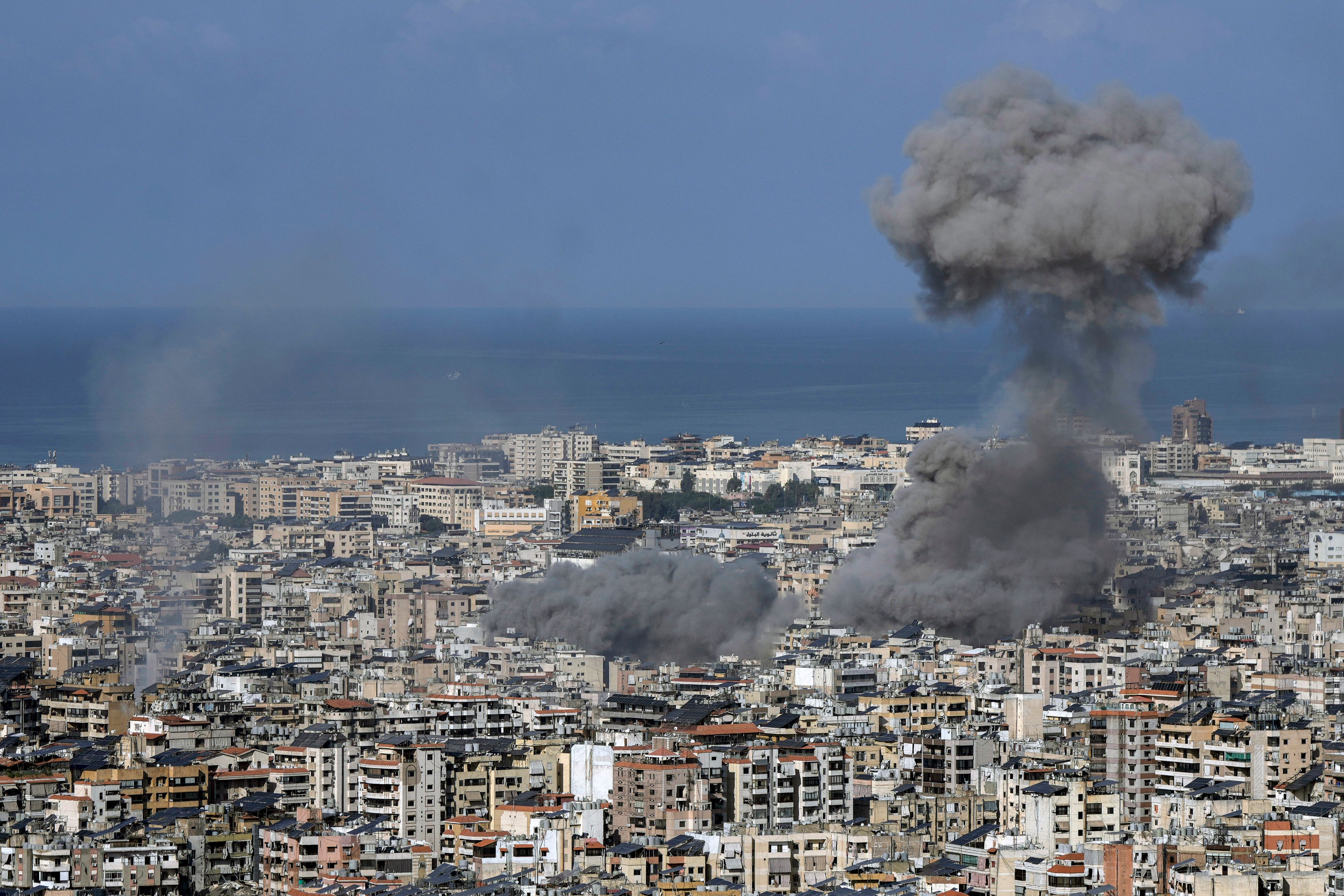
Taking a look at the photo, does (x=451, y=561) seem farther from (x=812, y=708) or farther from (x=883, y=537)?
(x=812, y=708)

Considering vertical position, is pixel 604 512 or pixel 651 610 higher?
pixel 604 512

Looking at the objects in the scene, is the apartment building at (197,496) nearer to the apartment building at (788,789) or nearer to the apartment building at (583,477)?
the apartment building at (583,477)

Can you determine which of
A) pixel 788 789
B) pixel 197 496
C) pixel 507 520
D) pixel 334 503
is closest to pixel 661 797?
pixel 788 789

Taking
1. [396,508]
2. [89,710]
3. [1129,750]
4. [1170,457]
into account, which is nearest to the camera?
[1129,750]

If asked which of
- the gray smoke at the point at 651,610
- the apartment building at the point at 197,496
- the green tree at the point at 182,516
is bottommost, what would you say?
the gray smoke at the point at 651,610

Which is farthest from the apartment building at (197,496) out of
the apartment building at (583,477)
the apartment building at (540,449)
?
the apartment building at (540,449)

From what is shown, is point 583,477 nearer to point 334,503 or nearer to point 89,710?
point 334,503

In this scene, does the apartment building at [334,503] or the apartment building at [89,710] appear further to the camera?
the apartment building at [334,503]
